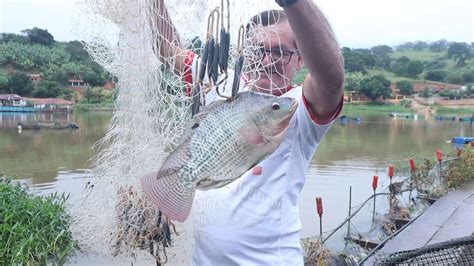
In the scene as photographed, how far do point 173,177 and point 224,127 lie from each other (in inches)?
8.1

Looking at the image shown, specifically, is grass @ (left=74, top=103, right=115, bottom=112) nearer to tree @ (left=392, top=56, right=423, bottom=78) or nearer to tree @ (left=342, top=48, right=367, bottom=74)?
tree @ (left=342, top=48, right=367, bottom=74)

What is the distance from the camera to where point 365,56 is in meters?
83.9

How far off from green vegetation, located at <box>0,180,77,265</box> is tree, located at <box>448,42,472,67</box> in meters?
100

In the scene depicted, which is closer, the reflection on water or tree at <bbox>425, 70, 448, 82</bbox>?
the reflection on water

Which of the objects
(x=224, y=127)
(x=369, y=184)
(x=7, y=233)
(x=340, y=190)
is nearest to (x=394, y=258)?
(x=224, y=127)

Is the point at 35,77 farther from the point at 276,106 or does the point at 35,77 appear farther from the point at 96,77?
the point at 276,106

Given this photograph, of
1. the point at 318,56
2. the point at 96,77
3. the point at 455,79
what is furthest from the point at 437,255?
the point at 455,79

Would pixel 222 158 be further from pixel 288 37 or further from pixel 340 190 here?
pixel 340 190

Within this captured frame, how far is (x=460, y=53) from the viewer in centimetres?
10362

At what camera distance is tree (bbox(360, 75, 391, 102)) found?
67.1 meters

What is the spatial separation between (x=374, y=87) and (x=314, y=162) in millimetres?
47038

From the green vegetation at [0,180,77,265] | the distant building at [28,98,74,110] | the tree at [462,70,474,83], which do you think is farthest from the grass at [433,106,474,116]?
the green vegetation at [0,180,77,265]

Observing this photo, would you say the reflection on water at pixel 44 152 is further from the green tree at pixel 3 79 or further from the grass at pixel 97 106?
the green tree at pixel 3 79

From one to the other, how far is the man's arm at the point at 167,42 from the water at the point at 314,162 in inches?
250
